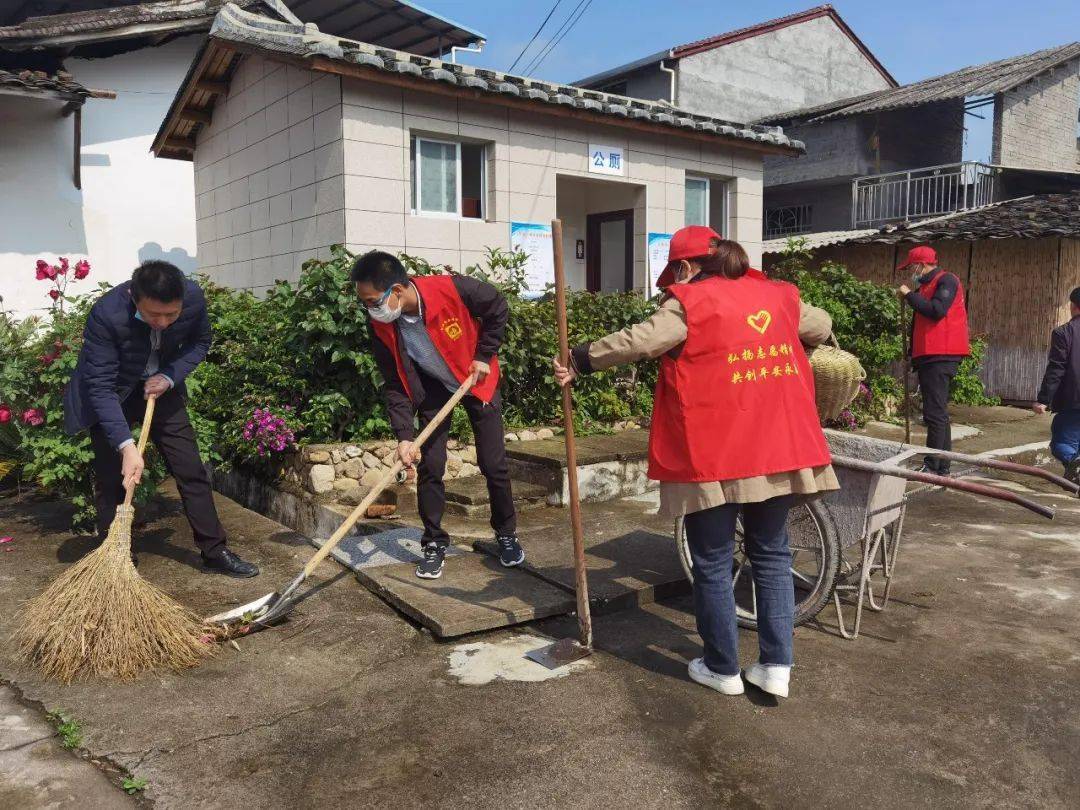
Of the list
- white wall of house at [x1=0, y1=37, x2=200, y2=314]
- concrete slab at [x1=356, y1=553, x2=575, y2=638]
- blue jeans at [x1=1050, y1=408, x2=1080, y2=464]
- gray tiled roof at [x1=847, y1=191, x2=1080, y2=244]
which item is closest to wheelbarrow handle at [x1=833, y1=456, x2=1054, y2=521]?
concrete slab at [x1=356, y1=553, x2=575, y2=638]

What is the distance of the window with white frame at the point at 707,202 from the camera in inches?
495

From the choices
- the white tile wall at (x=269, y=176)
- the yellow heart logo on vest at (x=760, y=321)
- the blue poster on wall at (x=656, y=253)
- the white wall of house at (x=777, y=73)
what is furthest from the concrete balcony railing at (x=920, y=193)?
the yellow heart logo on vest at (x=760, y=321)

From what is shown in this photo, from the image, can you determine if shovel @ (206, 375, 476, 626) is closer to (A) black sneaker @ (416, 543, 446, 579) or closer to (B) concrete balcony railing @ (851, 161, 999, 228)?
(A) black sneaker @ (416, 543, 446, 579)

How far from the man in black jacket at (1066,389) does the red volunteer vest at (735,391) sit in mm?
4610

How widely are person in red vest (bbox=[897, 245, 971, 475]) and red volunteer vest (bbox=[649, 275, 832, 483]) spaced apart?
428 cm

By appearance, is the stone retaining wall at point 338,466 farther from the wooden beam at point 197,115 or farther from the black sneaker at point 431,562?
the wooden beam at point 197,115

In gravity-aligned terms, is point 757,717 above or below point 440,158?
below

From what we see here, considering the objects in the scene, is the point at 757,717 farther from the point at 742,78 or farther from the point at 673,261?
the point at 742,78

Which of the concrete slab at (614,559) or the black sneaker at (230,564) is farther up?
the black sneaker at (230,564)

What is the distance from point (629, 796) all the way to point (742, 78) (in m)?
23.7

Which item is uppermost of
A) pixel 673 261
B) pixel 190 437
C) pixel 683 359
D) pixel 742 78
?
pixel 742 78

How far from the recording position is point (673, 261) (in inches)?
141

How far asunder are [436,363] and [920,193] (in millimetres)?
18934

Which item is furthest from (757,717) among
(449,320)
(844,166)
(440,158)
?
(844,166)
